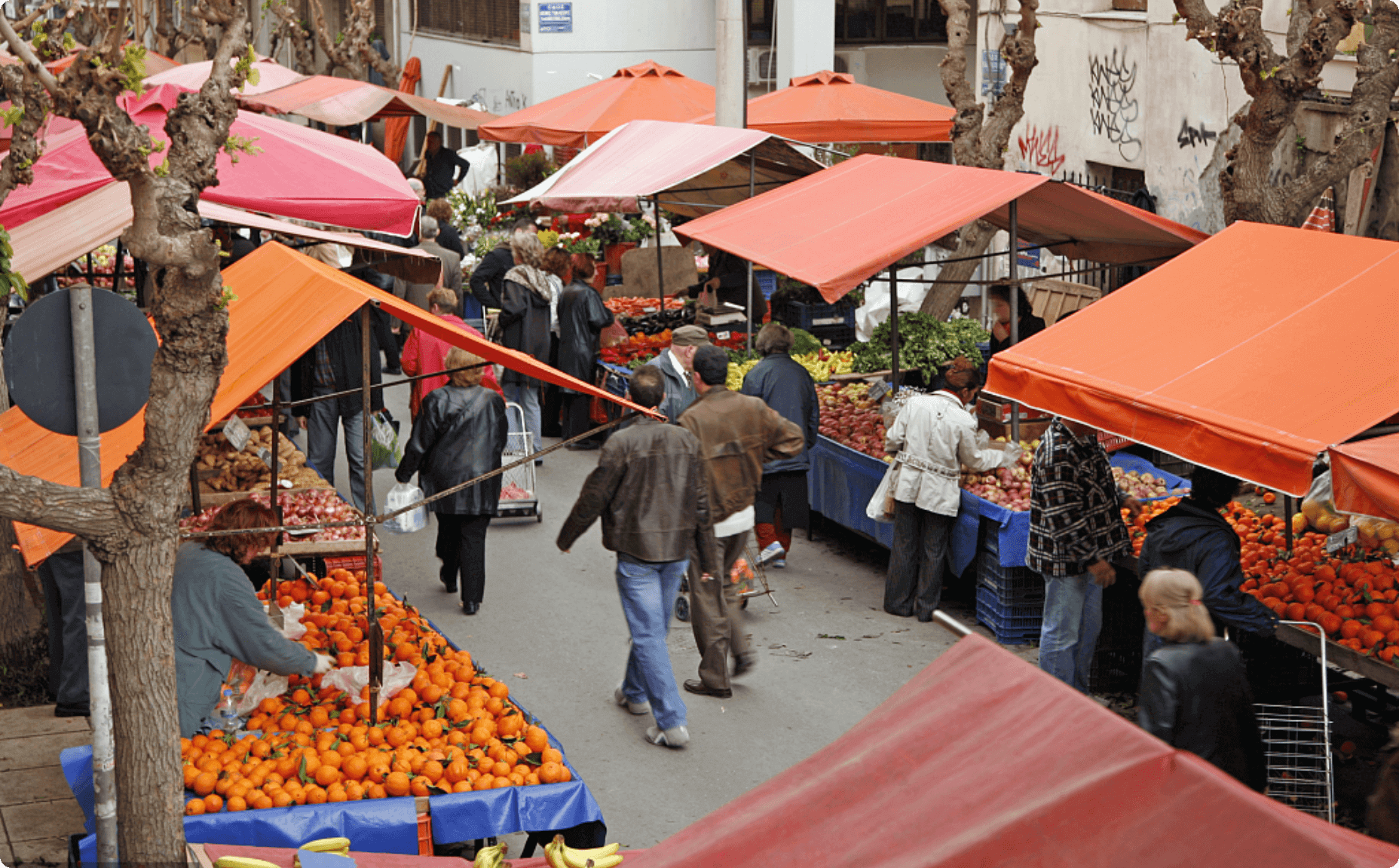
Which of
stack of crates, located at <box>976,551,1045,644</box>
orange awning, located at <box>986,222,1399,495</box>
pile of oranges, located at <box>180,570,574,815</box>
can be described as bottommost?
stack of crates, located at <box>976,551,1045,644</box>

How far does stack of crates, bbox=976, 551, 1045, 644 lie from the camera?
28.1ft

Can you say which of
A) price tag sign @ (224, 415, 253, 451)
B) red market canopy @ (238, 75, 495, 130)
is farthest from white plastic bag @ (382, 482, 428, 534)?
red market canopy @ (238, 75, 495, 130)

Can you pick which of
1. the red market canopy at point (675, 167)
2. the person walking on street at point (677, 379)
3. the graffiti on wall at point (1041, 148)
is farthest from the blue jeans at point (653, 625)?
the graffiti on wall at point (1041, 148)

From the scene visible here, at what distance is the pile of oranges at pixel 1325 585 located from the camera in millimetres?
6395

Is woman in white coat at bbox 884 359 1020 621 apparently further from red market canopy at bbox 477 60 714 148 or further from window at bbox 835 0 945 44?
window at bbox 835 0 945 44

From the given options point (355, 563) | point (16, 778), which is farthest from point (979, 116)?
point (16, 778)

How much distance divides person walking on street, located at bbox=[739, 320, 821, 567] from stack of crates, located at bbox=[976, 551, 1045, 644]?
1553mm

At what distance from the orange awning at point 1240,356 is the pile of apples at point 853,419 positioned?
233cm

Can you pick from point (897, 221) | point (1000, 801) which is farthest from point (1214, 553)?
point (1000, 801)

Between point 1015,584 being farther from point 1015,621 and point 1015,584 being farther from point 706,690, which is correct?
point 706,690

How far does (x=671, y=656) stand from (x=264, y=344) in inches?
141

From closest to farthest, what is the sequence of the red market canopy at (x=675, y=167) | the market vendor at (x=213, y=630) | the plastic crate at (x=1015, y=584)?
the market vendor at (x=213, y=630) → the plastic crate at (x=1015, y=584) → the red market canopy at (x=675, y=167)

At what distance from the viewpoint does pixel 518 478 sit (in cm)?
1136

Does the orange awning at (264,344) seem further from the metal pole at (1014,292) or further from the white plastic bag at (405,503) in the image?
the metal pole at (1014,292)
